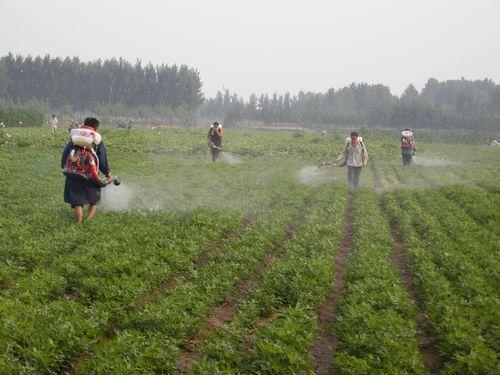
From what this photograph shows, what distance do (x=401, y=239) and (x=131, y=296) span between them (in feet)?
24.0

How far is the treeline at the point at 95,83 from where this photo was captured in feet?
367

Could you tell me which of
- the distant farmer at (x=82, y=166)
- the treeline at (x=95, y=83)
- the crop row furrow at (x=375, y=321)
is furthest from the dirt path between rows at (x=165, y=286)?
the treeline at (x=95, y=83)

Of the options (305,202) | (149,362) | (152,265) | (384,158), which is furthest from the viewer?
(384,158)

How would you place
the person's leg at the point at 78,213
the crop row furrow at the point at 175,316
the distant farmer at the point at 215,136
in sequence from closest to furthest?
the crop row furrow at the point at 175,316 → the person's leg at the point at 78,213 → the distant farmer at the point at 215,136

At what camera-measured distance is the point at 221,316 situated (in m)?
6.51

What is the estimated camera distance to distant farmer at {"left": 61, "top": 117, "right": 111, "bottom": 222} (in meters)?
10.4

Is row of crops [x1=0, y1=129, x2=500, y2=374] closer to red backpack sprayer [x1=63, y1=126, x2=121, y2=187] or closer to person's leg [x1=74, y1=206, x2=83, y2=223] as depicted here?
person's leg [x1=74, y1=206, x2=83, y2=223]

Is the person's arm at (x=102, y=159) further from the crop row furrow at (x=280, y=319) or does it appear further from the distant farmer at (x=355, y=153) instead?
the distant farmer at (x=355, y=153)

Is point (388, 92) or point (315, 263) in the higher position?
point (388, 92)

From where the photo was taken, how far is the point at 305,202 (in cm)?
1560

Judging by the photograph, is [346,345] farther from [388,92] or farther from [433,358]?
[388,92]

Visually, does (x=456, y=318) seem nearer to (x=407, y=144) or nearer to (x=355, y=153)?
(x=355, y=153)

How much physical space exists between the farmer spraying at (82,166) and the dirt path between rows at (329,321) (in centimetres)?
603

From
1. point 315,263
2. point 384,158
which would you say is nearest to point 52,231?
point 315,263
